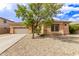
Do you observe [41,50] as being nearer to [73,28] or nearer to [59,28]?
[73,28]

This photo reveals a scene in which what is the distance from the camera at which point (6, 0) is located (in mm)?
7469

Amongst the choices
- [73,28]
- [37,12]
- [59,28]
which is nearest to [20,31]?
[59,28]

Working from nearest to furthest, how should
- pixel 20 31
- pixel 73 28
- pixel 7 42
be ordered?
pixel 7 42, pixel 73 28, pixel 20 31

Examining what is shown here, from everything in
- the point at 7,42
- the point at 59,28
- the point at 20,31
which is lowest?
the point at 7,42

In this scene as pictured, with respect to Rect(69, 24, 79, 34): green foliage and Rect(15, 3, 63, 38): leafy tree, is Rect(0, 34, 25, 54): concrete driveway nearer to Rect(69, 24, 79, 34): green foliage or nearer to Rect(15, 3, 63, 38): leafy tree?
Rect(15, 3, 63, 38): leafy tree

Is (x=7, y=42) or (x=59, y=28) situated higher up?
(x=59, y=28)

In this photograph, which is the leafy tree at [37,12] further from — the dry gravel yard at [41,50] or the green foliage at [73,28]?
the green foliage at [73,28]

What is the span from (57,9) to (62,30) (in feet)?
23.0

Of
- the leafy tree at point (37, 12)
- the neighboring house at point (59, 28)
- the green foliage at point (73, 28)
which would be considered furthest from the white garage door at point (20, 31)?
the green foliage at point (73, 28)

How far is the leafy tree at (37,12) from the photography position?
13.0 m

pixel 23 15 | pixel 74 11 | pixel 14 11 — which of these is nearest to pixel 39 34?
pixel 23 15

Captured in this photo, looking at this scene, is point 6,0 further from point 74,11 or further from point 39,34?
point 39,34

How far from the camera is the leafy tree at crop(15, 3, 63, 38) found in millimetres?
12952

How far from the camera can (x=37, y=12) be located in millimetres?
13422
